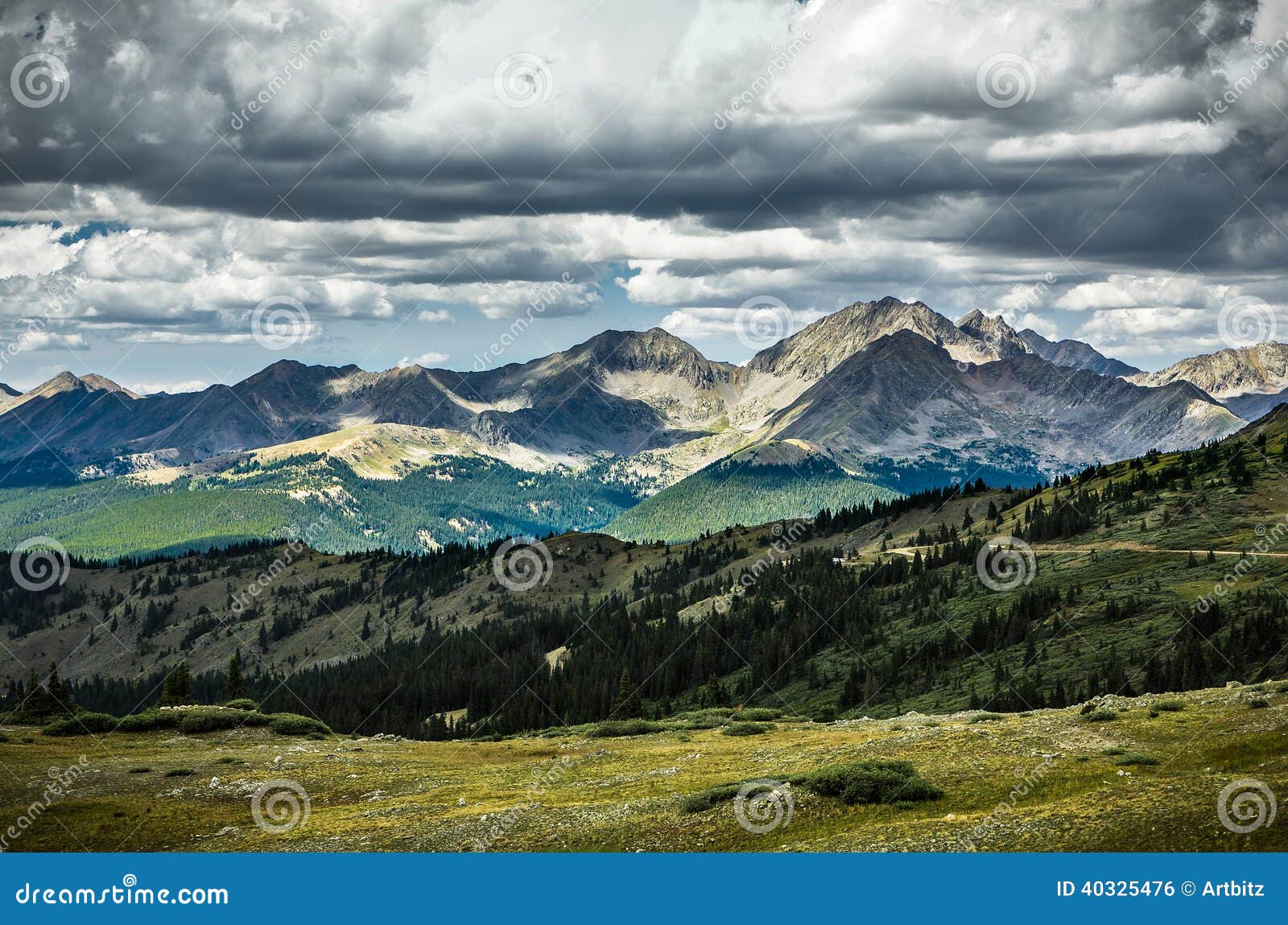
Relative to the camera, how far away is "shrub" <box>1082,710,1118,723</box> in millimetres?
51531

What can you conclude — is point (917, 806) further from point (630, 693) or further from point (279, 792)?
point (630, 693)

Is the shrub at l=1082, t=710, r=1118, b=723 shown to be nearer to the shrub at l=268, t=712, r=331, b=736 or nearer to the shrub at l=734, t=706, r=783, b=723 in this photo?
the shrub at l=734, t=706, r=783, b=723

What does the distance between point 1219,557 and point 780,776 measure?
137814 millimetres

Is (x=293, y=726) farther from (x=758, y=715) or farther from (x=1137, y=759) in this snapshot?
(x=1137, y=759)

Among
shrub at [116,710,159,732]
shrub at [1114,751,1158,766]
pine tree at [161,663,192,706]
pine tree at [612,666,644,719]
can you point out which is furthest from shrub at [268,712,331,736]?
pine tree at [612,666,644,719]

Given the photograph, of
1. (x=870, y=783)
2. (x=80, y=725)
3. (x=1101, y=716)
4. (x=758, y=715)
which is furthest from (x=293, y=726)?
(x=1101, y=716)

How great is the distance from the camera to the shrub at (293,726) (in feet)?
248

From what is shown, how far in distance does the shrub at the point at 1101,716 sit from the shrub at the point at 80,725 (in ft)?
205

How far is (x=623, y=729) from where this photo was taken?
7438 centimetres

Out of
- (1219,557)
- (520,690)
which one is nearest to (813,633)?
(520,690)

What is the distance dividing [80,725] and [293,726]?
14454mm

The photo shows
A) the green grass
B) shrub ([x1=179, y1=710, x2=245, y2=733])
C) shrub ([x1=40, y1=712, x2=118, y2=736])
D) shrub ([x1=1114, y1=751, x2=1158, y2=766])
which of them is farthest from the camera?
shrub ([x1=179, y1=710, x2=245, y2=733])

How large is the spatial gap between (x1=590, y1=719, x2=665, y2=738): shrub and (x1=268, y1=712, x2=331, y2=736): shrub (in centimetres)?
2054

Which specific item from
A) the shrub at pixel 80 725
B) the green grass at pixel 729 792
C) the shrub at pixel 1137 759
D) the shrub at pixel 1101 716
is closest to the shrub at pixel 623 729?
the green grass at pixel 729 792
